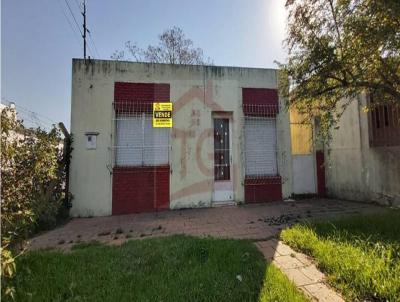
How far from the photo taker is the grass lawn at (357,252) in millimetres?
2537

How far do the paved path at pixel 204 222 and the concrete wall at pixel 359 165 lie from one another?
497 millimetres

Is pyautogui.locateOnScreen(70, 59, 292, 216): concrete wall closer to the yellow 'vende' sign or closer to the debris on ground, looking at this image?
the yellow 'vende' sign

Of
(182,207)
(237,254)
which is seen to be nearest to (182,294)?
(237,254)

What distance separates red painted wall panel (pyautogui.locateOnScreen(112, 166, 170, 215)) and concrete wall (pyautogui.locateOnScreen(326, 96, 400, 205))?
521 centimetres

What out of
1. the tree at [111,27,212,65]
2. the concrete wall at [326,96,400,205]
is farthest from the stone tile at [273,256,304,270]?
the tree at [111,27,212,65]

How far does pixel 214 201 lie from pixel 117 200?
2.66m

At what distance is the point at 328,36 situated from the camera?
4895 mm

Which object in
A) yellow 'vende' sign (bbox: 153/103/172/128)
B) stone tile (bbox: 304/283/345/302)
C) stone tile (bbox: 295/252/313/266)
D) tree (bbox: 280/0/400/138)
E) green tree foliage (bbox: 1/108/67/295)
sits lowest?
stone tile (bbox: 304/283/345/302)

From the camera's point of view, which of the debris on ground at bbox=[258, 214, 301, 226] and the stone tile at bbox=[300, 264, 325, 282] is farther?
the debris on ground at bbox=[258, 214, 301, 226]

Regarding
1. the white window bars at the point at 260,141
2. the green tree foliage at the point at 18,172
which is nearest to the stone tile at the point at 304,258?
the green tree foliage at the point at 18,172

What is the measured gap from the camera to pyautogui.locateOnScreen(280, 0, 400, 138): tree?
4227 millimetres

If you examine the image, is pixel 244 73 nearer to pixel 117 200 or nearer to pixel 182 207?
→ pixel 182 207

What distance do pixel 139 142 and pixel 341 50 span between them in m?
5.17

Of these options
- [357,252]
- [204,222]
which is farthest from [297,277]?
[204,222]
